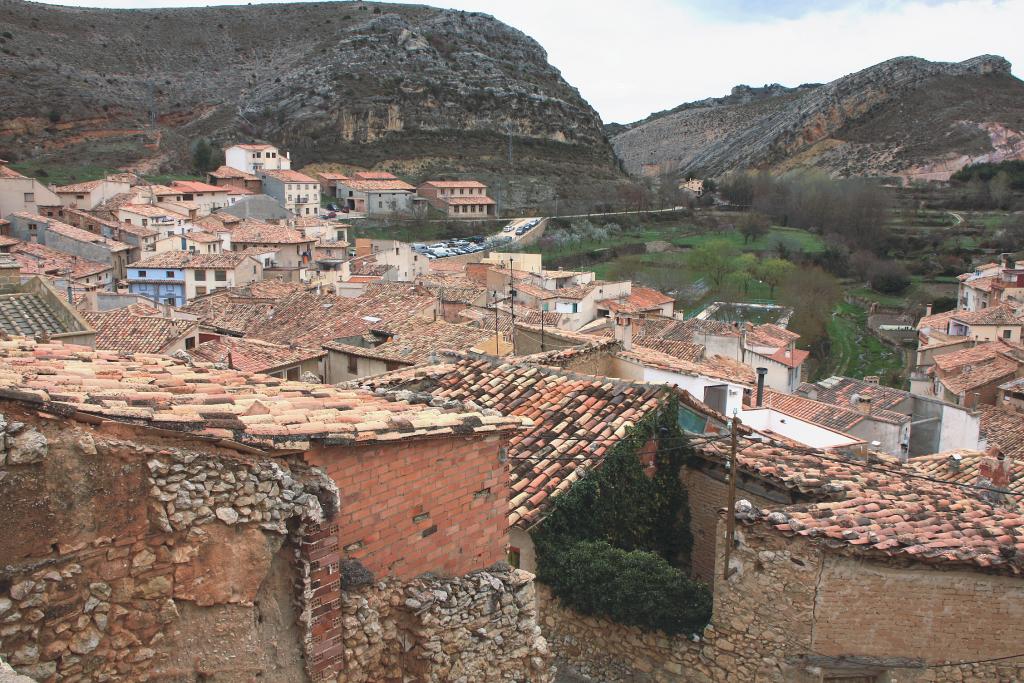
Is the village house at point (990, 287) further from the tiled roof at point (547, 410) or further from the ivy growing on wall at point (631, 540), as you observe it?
the ivy growing on wall at point (631, 540)

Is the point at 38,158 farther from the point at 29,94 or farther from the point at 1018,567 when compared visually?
the point at 1018,567

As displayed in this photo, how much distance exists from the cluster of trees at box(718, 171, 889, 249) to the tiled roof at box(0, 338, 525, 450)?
218ft

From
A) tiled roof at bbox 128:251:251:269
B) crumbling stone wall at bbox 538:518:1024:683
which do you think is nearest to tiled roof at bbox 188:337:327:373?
crumbling stone wall at bbox 538:518:1024:683

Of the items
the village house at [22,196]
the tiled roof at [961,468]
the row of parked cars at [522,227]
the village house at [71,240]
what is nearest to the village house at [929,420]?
the tiled roof at [961,468]

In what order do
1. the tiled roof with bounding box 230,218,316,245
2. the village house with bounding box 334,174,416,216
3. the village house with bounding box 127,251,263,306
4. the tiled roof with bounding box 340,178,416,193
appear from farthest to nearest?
the tiled roof with bounding box 340,178,416,193
the village house with bounding box 334,174,416,216
the tiled roof with bounding box 230,218,316,245
the village house with bounding box 127,251,263,306

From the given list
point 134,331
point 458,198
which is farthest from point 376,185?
point 134,331

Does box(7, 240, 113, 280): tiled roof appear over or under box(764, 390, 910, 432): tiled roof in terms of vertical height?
over

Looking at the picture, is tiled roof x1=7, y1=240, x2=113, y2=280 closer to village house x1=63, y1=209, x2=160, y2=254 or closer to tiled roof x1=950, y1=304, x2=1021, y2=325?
village house x1=63, y1=209, x2=160, y2=254

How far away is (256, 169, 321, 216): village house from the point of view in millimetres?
67688

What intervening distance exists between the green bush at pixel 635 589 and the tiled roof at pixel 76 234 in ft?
128

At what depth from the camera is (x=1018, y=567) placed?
251 inches

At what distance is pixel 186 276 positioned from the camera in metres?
36.5

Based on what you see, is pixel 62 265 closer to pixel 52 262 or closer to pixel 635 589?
pixel 52 262

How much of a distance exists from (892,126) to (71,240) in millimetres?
97094
